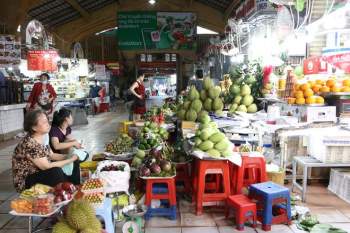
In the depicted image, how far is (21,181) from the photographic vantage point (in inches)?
140

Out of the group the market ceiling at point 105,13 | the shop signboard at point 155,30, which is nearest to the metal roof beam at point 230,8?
the market ceiling at point 105,13

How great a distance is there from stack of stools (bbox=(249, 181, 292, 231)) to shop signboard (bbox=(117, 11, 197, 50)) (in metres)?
11.1

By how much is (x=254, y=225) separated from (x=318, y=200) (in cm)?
128

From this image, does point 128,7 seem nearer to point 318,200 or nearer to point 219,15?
point 219,15

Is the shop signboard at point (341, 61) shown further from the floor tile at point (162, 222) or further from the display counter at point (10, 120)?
the display counter at point (10, 120)

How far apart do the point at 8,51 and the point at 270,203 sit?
8586mm

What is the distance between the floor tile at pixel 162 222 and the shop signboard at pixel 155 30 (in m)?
10.9

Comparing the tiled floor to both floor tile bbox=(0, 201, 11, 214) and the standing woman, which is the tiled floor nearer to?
floor tile bbox=(0, 201, 11, 214)

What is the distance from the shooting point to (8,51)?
31.7 feet

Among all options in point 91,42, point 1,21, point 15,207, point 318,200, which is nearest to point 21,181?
point 15,207

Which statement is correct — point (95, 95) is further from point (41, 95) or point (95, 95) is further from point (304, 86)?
point (304, 86)

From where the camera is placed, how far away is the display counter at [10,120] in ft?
30.9

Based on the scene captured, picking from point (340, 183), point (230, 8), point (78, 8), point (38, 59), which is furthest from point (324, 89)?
point (78, 8)

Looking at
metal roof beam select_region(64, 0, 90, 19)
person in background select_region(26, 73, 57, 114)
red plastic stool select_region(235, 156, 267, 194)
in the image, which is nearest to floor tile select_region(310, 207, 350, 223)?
red plastic stool select_region(235, 156, 267, 194)
